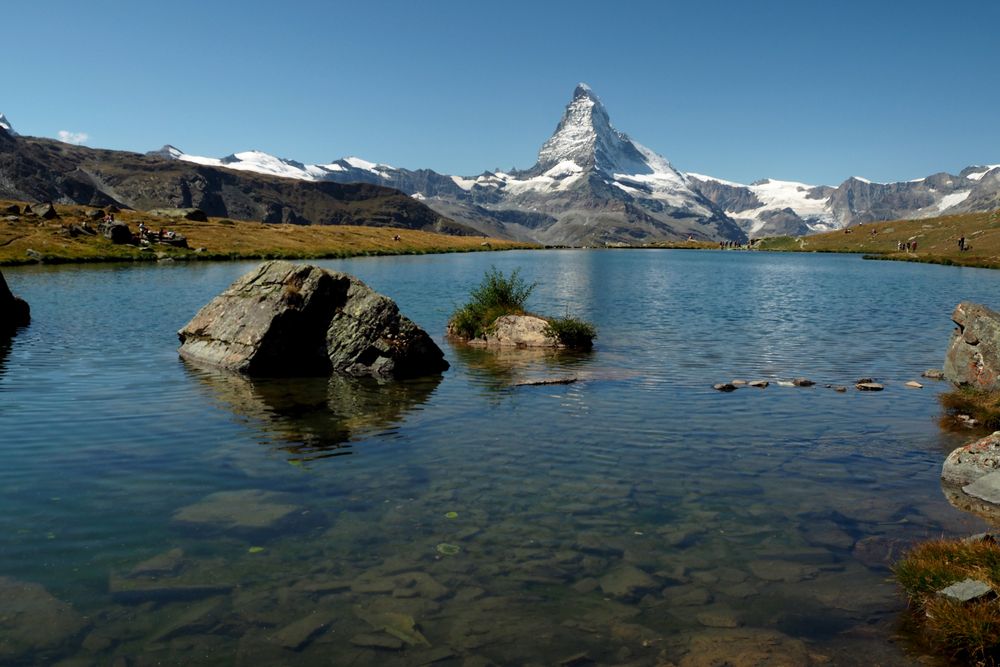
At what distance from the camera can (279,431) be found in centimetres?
1958

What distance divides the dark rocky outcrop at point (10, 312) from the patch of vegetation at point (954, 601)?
43563mm

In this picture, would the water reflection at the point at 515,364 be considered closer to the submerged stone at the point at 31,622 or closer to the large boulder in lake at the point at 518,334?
the large boulder in lake at the point at 518,334

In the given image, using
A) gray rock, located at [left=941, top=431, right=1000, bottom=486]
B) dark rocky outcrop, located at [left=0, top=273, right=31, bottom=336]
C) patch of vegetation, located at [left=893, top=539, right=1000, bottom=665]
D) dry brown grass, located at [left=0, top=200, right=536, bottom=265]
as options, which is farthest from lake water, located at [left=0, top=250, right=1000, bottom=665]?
dry brown grass, located at [left=0, top=200, right=536, bottom=265]

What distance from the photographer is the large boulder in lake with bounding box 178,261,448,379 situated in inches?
1129

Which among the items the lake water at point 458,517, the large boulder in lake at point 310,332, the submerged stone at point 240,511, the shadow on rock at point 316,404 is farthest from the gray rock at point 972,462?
the large boulder in lake at point 310,332

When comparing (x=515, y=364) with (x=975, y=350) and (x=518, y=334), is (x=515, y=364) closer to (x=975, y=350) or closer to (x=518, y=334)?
(x=518, y=334)

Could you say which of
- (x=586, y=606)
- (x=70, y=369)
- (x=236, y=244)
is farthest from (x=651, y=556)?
(x=236, y=244)

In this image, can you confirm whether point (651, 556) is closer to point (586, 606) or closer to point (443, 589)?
point (586, 606)

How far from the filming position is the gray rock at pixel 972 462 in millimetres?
15469

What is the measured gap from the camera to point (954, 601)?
9.56 metres

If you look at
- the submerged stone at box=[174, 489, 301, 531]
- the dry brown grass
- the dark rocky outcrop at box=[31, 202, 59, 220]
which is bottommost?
the submerged stone at box=[174, 489, 301, 531]

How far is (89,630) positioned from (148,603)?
82 centimetres

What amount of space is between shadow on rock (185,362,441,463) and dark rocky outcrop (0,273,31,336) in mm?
17747

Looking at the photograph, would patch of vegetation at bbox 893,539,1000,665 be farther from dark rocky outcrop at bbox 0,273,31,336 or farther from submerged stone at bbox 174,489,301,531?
dark rocky outcrop at bbox 0,273,31,336
